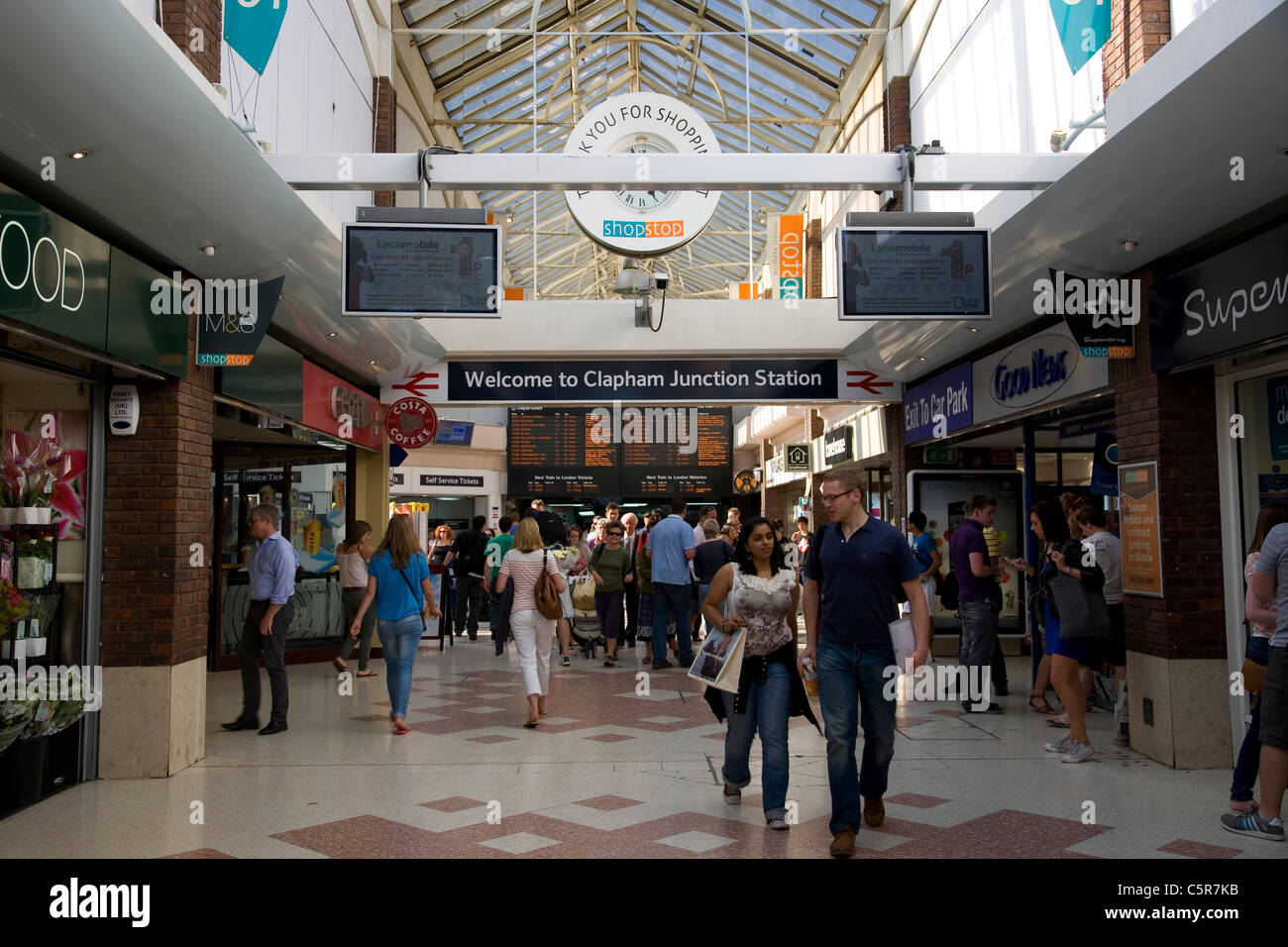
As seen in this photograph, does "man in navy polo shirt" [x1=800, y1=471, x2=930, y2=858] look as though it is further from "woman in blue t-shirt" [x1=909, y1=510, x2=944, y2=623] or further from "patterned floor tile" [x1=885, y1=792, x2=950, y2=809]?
"woman in blue t-shirt" [x1=909, y1=510, x2=944, y2=623]

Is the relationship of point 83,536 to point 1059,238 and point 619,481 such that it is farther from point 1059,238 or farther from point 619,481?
point 619,481

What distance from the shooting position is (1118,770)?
6.40m

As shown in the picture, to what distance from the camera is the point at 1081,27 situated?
7121 millimetres

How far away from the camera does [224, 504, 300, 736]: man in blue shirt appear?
7.74 meters

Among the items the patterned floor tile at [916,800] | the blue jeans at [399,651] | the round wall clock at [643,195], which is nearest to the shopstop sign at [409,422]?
the round wall clock at [643,195]

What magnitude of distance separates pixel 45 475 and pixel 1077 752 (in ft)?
21.6

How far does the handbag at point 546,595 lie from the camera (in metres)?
7.83

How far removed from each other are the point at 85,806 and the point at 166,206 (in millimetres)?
3272

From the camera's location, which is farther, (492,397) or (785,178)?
(492,397)

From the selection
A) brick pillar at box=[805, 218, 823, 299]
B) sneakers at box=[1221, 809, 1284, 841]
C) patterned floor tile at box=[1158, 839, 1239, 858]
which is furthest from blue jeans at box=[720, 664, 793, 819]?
brick pillar at box=[805, 218, 823, 299]

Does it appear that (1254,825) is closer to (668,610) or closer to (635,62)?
(668,610)

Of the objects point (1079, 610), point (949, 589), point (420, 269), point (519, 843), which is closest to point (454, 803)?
point (519, 843)

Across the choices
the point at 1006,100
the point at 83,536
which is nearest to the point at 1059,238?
the point at 1006,100

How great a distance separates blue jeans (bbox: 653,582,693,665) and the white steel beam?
5348mm
